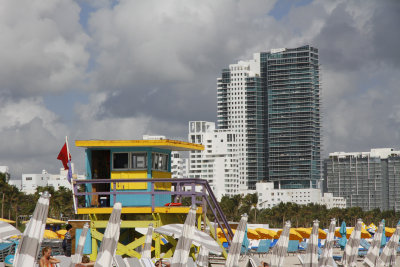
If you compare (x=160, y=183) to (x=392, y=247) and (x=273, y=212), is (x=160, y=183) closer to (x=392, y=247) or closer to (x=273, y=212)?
(x=392, y=247)

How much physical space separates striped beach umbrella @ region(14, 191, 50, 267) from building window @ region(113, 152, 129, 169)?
1237 cm

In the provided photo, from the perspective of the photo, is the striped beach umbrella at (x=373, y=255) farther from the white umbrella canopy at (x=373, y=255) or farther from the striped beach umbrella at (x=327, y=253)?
the striped beach umbrella at (x=327, y=253)

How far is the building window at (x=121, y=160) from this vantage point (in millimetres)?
24188

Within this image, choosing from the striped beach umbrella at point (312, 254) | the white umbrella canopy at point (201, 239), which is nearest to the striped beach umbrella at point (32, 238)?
the white umbrella canopy at point (201, 239)

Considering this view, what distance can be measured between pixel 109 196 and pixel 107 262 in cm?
1154

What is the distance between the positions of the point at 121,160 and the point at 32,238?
→ 12.6 meters

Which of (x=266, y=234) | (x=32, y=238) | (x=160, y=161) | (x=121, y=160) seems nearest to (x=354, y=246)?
(x=160, y=161)

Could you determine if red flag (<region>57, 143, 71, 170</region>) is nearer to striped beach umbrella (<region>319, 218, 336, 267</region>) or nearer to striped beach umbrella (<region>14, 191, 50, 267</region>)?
striped beach umbrella (<region>319, 218, 336, 267</region>)

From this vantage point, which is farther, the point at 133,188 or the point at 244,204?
the point at 244,204

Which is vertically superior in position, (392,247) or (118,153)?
(118,153)

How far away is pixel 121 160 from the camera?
2422cm

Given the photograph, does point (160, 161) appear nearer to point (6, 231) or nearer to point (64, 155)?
point (64, 155)

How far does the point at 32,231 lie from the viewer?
1165 cm

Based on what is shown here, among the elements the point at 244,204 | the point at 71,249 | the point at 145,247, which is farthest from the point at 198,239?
the point at 244,204
